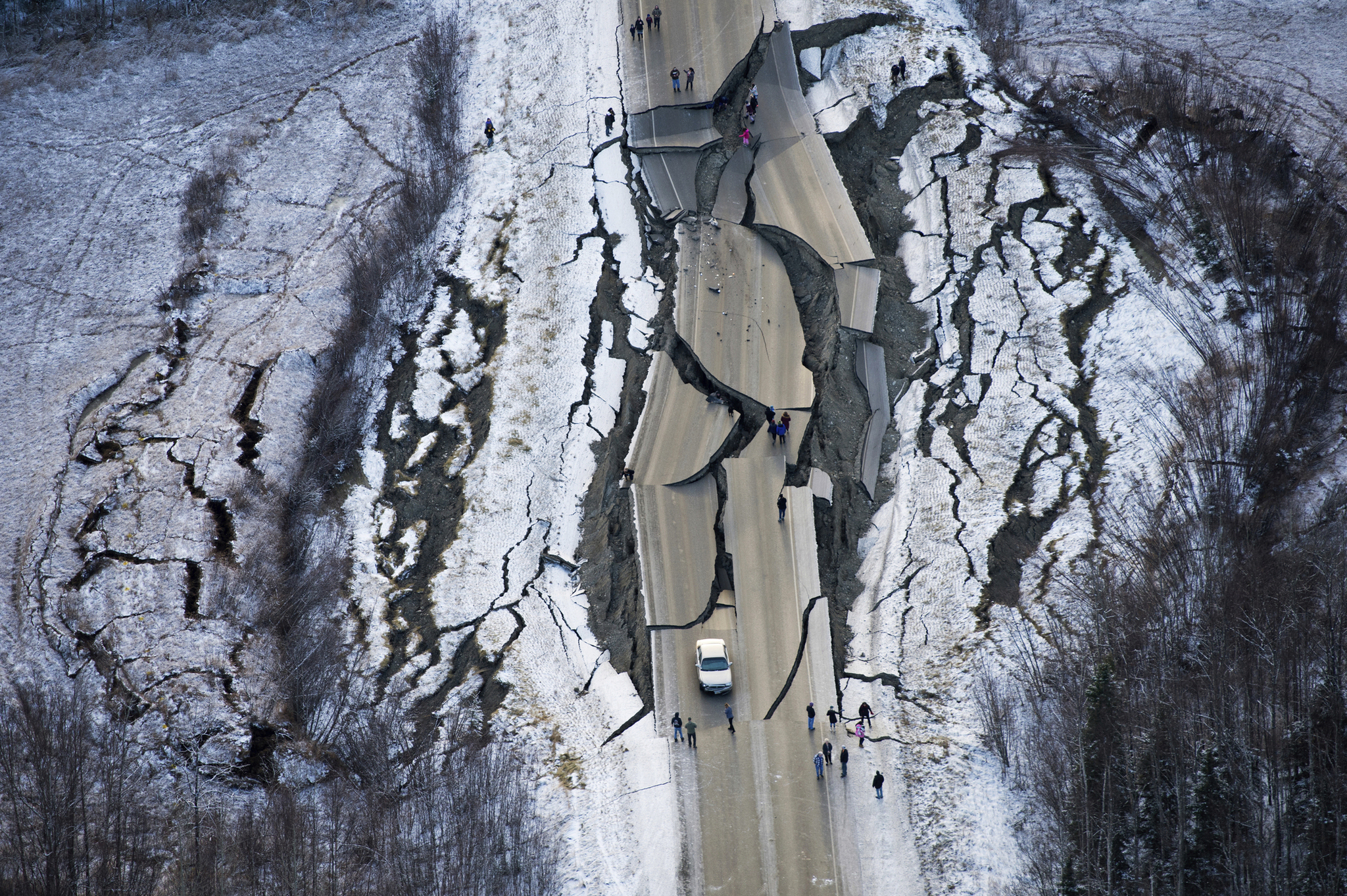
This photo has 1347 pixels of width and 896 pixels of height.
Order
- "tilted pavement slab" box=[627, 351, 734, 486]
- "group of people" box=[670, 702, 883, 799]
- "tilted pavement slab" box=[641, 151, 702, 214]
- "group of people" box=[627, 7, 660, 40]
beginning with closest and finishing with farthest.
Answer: "group of people" box=[670, 702, 883, 799], "tilted pavement slab" box=[627, 351, 734, 486], "tilted pavement slab" box=[641, 151, 702, 214], "group of people" box=[627, 7, 660, 40]

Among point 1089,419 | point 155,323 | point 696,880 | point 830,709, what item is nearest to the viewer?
point 696,880

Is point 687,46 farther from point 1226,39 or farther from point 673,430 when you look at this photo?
point 1226,39

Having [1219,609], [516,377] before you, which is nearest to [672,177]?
[516,377]

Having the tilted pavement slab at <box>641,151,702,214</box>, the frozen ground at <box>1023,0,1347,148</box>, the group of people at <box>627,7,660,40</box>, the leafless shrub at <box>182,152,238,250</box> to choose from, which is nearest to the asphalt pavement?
the tilted pavement slab at <box>641,151,702,214</box>

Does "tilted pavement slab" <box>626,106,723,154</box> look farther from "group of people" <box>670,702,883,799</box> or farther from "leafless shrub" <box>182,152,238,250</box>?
"group of people" <box>670,702,883,799</box>

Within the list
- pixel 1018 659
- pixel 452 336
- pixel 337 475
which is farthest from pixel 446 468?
pixel 1018 659

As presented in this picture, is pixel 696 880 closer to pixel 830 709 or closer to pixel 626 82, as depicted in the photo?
pixel 830 709
